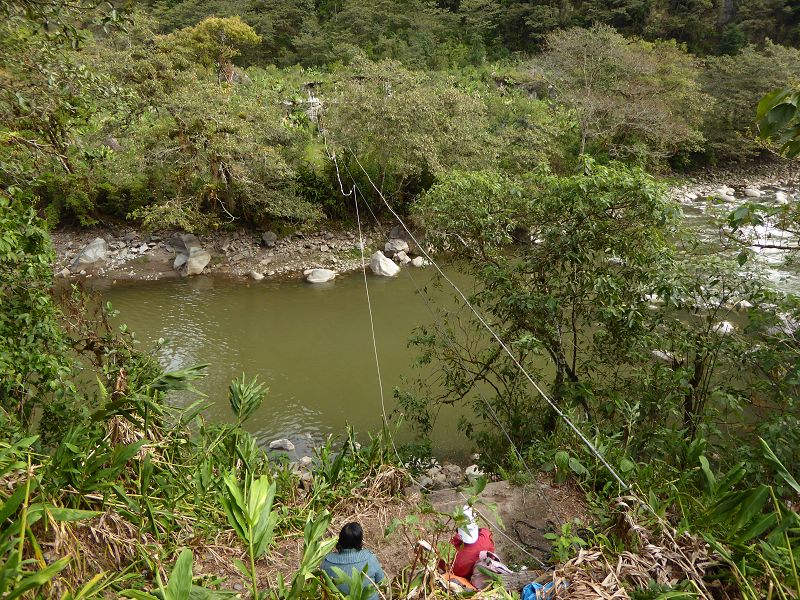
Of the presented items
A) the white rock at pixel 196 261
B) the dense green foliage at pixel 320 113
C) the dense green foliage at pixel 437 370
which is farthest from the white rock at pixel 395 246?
the white rock at pixel 196 261

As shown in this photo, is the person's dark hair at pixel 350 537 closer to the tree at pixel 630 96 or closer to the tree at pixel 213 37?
the tree at pixel 630 96

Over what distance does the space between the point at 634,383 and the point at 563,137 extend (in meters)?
13.6

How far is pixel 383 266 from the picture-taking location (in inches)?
464

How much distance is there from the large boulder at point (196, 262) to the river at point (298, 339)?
0.25 metres

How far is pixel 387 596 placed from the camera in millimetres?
2219

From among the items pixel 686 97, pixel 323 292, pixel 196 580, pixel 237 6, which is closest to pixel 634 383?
pixel 196 580

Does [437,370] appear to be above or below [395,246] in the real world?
above

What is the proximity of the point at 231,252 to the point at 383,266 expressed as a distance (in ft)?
12.1

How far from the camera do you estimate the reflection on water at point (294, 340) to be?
701cm

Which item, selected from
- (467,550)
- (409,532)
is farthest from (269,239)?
(467,550)

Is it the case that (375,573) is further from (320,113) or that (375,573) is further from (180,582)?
(320,113)

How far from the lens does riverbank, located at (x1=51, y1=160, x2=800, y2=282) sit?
11.7m

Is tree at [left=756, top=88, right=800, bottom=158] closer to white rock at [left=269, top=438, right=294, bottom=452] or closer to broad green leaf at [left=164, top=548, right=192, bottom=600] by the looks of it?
broad green leaf at [left=164, top=548, right=192, bottom=600]

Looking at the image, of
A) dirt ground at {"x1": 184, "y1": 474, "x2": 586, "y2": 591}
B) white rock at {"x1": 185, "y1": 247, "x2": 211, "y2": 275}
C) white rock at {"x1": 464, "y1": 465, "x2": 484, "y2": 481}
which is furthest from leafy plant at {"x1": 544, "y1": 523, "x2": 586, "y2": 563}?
white rock at {"x1": 185, "y1": 247, "x2": 211, "y2": 275}
